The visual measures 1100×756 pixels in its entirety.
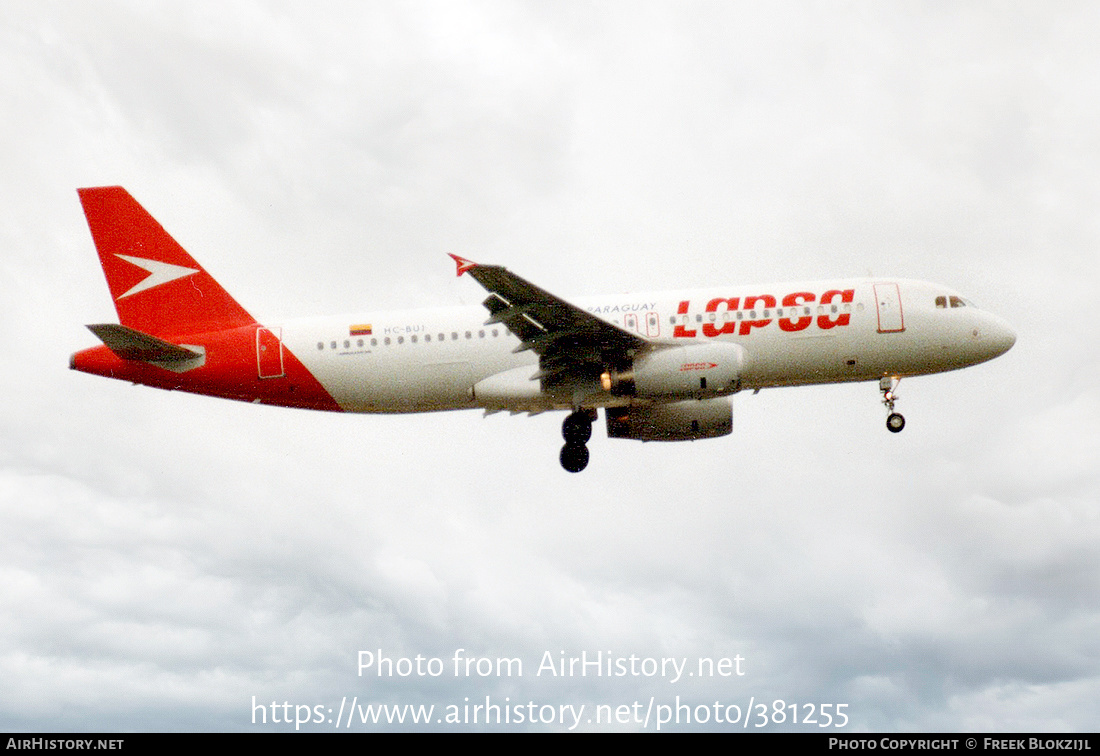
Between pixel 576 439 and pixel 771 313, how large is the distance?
688 centimetres

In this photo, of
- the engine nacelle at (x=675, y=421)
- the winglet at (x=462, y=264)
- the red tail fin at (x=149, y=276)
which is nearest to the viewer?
the winglet at (x=462, y=264)

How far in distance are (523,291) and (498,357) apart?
3608 millimetres

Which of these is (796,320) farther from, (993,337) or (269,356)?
(269,356)

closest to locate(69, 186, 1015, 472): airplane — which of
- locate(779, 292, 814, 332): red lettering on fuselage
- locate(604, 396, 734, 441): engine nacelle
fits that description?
locate(779, 292, 814, 332): red lettering on fuselage

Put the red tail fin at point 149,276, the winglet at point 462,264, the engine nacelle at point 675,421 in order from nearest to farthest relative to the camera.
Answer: the winglet at point 462,264
the red tail fin at point 149,276
the engine nacelle at point 675,421

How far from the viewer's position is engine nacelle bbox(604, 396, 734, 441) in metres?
36.9

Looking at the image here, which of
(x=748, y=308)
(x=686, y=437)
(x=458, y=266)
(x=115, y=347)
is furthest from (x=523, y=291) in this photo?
(x=115, y=347)

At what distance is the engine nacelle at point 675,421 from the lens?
121 feet

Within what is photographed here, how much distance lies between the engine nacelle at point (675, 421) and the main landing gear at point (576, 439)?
6.22ft

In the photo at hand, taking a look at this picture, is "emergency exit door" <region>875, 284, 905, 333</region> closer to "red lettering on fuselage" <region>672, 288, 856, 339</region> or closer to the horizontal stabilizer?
"red lettering on fuselage" <region>672, 288, 856, 339</region>

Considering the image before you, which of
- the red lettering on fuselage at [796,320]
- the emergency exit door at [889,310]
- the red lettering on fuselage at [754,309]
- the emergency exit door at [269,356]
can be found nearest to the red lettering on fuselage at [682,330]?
the red lettering on fuselage at [754,309]

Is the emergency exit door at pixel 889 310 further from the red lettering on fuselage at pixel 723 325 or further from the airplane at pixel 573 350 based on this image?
Result: the red lettering on fuselage at pixel 723 325

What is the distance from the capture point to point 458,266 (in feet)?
93.4

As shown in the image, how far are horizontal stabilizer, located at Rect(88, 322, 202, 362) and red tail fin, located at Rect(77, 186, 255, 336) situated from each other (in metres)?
1.85
